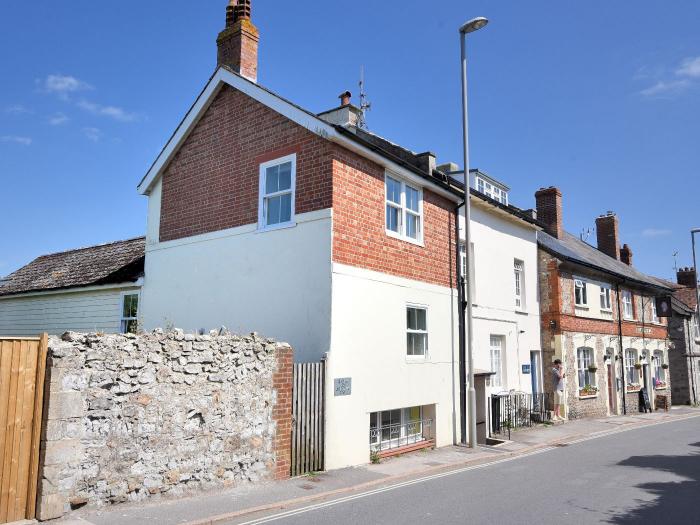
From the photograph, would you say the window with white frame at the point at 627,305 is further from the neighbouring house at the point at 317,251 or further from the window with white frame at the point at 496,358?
the neighbouring house at the point at 317,251

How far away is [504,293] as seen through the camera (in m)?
19.1

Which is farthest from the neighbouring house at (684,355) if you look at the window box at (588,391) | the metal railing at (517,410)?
the metal railing at (517,410)

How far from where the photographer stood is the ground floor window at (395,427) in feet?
42.2

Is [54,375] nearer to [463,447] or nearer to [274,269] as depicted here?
[274,269]

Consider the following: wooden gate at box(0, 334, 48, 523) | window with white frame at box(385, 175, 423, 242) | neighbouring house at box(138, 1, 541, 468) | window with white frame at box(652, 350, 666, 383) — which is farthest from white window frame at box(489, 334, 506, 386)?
window with white frame at box(652, 350, 666, 383)

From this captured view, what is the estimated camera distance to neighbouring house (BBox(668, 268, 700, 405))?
3344 cm

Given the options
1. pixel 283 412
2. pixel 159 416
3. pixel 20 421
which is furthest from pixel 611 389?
pixel 20 421

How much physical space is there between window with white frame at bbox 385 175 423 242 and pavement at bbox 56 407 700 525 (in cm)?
538

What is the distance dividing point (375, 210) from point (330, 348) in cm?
360

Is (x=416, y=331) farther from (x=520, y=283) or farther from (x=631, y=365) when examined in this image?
(x=631, y=365)

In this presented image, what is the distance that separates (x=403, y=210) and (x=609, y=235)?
24192mm

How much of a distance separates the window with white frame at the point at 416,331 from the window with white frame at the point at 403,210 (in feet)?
6.08

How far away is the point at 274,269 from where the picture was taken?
496 inches

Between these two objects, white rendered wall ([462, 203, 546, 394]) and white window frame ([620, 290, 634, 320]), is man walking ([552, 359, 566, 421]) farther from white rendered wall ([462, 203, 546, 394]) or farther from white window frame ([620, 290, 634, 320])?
white window frame ([620, 290, 634, 320])
